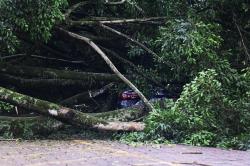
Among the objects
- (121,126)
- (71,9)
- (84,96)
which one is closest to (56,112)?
(121,126)

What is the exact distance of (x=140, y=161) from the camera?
727cm

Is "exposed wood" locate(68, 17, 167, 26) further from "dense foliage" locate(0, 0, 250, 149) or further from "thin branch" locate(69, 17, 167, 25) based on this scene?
"dense foliage" locate(0, 0, 250, 149)

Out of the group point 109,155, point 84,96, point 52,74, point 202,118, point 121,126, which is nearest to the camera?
point 109,155

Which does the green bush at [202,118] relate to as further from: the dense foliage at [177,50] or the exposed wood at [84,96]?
the exposed wood at [84,96]

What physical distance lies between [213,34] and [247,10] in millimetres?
1374

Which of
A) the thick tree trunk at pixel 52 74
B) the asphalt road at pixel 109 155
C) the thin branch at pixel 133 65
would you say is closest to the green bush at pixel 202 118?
the asphalt road at pixel 109 155

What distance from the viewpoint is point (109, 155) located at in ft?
25.7

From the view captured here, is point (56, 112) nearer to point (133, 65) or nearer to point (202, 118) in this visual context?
point (202, 118)

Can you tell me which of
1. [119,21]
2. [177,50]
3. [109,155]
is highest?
[119,21]

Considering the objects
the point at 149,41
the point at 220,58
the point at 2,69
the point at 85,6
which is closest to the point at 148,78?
the point at 149,41

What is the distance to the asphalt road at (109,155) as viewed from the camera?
717cm

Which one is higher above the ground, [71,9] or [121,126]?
[71,9]

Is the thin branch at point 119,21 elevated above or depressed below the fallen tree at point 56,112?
above

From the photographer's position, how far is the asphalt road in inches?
282
